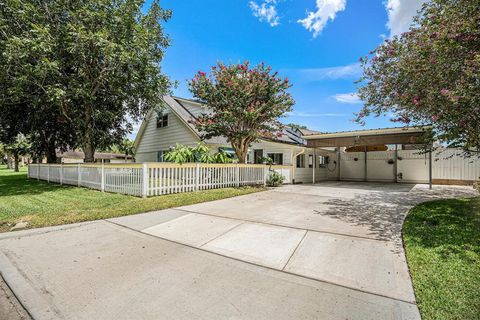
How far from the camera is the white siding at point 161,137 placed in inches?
625

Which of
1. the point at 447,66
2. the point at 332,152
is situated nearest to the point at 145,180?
the point at 447,66

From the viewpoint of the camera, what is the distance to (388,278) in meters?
2.97

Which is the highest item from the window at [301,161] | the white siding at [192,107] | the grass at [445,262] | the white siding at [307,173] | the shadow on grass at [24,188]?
the white siding at [192,107]

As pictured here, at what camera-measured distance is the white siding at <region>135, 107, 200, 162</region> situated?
15.9 m

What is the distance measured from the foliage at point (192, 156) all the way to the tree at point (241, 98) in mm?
1165

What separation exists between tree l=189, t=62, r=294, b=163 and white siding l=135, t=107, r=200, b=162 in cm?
367

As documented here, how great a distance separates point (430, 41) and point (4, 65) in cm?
1487

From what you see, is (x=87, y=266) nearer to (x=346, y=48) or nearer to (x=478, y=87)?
(x=478, y=87)

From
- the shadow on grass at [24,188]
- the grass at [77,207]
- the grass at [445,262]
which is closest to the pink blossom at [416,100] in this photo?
the grass at [445,262]

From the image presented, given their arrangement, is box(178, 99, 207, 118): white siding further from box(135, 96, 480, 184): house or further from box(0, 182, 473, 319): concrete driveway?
box(0, 182, 473, 319): concrete driveway

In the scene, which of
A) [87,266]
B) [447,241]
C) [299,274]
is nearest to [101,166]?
[87,266]

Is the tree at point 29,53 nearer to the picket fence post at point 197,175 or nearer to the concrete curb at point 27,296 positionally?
the picket fence post at point 197,175

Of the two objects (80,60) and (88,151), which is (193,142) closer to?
(88,151)

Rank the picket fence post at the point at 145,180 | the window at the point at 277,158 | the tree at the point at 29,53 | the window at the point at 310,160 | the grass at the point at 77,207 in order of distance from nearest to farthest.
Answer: the grass at the point at 77,207
the picket fence post at the point at 145,180
the tree at the point at 29,53
the window at the point at 277,158
the window at the point at 310,160
